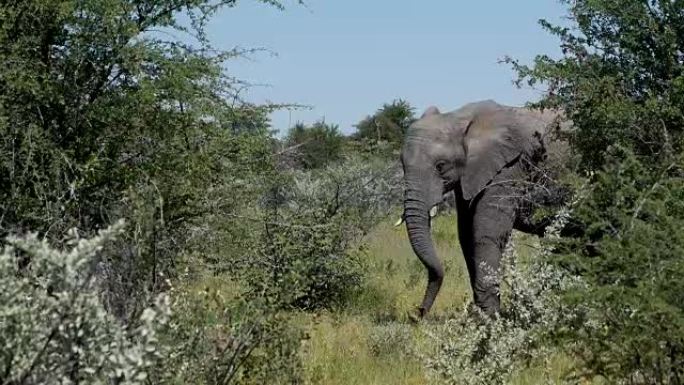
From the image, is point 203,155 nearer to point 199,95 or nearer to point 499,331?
point 199,95

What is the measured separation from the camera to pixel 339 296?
1200 cm

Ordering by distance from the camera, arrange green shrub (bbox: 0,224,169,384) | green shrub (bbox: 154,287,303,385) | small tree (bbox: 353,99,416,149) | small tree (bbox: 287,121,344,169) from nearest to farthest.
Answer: green shrub (bbox: 0,224,169,384) < green shrub (bbox: 154,287,303,385) < small tree (bbox: 287,121,344,169) < small tree (bbox: 353,99,416,149)

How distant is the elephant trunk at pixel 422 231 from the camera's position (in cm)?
1105

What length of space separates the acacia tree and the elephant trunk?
5.52 ft

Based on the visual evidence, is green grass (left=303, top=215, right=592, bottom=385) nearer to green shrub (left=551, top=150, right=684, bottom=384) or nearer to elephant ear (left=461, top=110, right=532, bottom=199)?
elephant ear (left=461, top=110, right=532, bottom=199)

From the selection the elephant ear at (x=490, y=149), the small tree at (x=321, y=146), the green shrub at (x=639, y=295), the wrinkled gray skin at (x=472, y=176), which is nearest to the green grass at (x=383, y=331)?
the wrinkled gray skin at (x=472, y=176)

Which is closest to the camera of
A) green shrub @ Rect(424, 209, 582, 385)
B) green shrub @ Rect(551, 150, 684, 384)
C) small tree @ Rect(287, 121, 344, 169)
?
green shrub @ Rect(551, 150, 684, 384)

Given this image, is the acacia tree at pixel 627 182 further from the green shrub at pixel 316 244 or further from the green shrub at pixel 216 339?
the green shrub at pixel 316 244

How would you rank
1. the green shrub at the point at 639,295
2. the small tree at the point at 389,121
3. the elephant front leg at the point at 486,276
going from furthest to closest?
the small tree at the point at 389,121
the elephant front leg at the point at 486,276
the green shrub at the point at 639,295

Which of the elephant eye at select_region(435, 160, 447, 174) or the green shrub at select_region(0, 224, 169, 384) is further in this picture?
the elephant eye at select_region(435, 160, 447, 174)

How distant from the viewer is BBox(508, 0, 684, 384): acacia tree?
574 cm

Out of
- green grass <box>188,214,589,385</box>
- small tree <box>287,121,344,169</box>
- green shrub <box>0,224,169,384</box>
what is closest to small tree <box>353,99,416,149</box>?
small tree <box>287,121,344,169</box>

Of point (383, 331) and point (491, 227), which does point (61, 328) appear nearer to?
point (383, 331)

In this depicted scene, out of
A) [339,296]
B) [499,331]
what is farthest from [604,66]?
[339,296]
